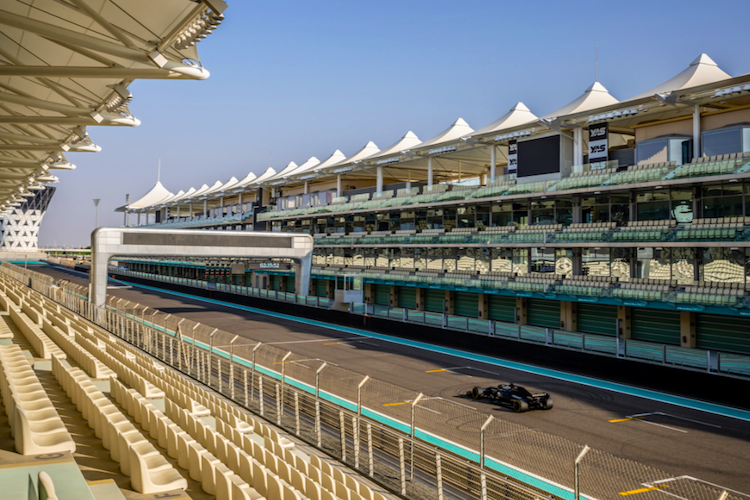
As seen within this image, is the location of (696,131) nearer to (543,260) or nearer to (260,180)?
(543,260)

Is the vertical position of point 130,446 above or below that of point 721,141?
below

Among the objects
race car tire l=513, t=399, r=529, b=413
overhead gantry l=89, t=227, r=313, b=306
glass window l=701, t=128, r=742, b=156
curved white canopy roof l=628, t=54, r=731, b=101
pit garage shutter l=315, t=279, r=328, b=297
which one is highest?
curved white canopy roof l=628, t=54, r=731, b=101

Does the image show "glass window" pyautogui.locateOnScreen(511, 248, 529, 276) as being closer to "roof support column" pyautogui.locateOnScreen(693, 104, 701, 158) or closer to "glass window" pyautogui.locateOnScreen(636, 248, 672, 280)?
"glass window" pyautogui.locateOnScreen(636, 248, 672, 280)

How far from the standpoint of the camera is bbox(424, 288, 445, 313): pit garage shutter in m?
47.5

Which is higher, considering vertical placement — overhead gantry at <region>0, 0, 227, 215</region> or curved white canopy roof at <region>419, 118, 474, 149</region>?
curved white canopy roof at <region>419, 118, 474, 149</region>

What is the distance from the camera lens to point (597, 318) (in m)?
35.5

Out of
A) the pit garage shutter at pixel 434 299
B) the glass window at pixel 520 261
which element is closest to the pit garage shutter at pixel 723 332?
the glass window at pixel 520 261

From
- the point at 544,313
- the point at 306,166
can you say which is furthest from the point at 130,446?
the point at 306,166

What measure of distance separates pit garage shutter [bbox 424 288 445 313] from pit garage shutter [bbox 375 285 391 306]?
4867 mm

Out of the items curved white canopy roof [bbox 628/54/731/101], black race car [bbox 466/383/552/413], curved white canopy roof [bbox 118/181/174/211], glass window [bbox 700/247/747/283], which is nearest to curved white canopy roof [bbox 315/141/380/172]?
curved white canopy roof [bbox 628/54/731/101]

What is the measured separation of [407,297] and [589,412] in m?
32.4

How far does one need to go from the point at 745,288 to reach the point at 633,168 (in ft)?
29.1

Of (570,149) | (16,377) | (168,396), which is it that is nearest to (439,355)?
(570,149)

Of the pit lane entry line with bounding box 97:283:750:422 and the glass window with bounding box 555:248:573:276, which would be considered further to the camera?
the glass window with bounding box 555:248:573:276
